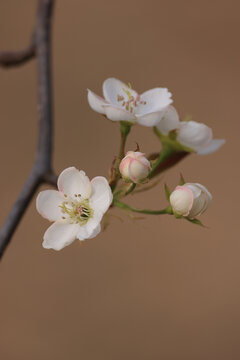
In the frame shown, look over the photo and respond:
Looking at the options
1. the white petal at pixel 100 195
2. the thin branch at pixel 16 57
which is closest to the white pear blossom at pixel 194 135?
the white petal at pixel 100 195

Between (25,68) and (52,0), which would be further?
(25,68)

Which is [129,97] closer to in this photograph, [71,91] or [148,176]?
[148,176]

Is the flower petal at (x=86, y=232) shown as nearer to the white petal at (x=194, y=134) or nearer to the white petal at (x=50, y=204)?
the white petal at (x=50, y=204)

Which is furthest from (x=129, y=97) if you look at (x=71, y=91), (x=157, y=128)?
(x=71, y=91)

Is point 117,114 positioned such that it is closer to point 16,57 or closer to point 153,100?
point 153,100

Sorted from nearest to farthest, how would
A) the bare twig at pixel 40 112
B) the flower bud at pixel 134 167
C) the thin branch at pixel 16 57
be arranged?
the flower bud at pixel 134 167
the bare twig at pixel 40 112
the thin branch at pixel 16 57

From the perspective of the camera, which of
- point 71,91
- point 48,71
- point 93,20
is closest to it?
point 48,71

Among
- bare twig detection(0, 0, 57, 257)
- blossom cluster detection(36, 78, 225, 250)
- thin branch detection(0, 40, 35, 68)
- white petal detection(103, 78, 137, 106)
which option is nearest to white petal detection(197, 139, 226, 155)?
blossom cluster detection(36, 78, 225, 250)
